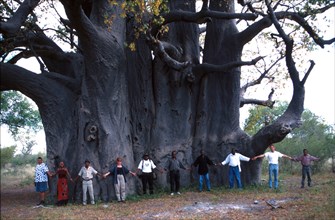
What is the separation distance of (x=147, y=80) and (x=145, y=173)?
406cm

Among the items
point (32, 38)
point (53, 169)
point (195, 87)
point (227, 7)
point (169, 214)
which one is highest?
point (227, 7)

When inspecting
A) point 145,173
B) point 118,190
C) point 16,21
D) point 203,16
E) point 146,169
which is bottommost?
point 118,190

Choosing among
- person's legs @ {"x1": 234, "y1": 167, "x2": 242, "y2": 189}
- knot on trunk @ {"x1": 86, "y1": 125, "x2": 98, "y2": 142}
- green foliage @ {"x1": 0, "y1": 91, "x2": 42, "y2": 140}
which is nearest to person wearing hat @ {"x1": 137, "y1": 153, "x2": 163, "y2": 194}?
knot on trunk @ {"x1": 86, "y1": 125, "x2": 98, "y2": 142}

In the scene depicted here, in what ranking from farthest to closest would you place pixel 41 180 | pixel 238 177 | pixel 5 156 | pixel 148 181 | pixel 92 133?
pixel 238 177 < pixel 148 181 < pixel 92 133 < pixel 5 156 < pixel 41 180

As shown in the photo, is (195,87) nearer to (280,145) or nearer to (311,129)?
(280,145)

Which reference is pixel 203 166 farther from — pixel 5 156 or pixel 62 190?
pixel 5 156

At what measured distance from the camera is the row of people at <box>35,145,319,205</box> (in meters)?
14.2

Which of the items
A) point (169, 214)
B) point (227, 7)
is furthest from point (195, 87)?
point (169, 214)

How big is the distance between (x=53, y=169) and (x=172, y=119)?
516cm

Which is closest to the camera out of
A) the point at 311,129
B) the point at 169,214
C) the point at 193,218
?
the point at 193,218

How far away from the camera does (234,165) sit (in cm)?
1633

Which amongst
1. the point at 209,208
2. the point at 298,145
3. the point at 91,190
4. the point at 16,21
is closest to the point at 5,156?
the point at 91,190

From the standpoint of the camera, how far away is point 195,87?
1864cm

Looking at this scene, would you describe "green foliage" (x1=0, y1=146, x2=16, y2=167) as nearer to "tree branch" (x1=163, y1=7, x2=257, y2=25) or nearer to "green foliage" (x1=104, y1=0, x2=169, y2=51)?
"green foliage" (x1=104, y1=0, x2=169, y2=51)
